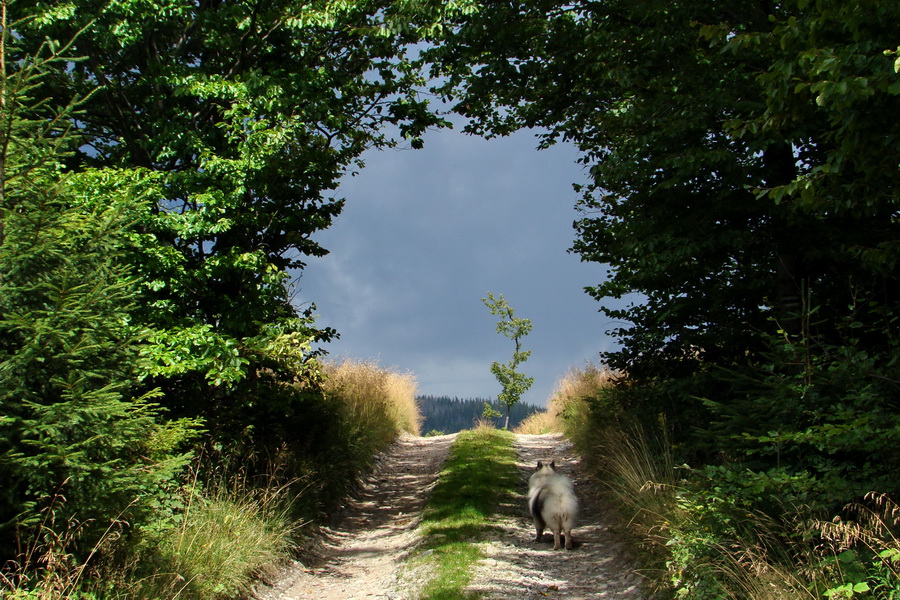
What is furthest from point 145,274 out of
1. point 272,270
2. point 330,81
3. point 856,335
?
point 856,335

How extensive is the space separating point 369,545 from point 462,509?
170cm

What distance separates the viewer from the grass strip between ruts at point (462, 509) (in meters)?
7.80

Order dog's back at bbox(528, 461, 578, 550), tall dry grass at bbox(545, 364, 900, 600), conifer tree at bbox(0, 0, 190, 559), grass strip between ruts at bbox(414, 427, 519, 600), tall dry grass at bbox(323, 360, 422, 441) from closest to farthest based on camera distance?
tall dry grass at bbox(545, 364, 900, 600) → conifer tree at bbox(0, 0, 190, 559) → grass strip between ruts at bbox(414, 427, 519, 600) → dog's back at bbox(528, 461, 578, 550) → tall dry grass at bbox(323, 360, 422, 441)

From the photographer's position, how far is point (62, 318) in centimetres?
526

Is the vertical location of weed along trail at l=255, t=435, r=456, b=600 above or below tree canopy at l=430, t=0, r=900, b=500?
below

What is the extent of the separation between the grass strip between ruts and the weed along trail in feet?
1.22

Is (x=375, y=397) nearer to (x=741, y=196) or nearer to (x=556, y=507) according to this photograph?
(x=556, y=507)

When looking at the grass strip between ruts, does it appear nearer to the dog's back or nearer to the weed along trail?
the weed along trail

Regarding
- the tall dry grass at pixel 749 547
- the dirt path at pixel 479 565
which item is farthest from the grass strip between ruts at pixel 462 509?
the tall dry grass at pixel 749 547

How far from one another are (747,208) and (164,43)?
10223 mm

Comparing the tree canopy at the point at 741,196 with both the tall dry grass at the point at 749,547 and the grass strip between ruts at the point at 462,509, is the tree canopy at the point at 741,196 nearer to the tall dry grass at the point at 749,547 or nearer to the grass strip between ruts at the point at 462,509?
the tall dry grass at the point at 749,547

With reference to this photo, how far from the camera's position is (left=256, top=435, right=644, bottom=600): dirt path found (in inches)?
294

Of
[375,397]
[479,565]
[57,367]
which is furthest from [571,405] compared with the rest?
[57,367]

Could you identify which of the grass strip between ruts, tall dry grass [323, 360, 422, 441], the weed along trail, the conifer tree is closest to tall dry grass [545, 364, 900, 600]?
→ the grass strip between ruts
